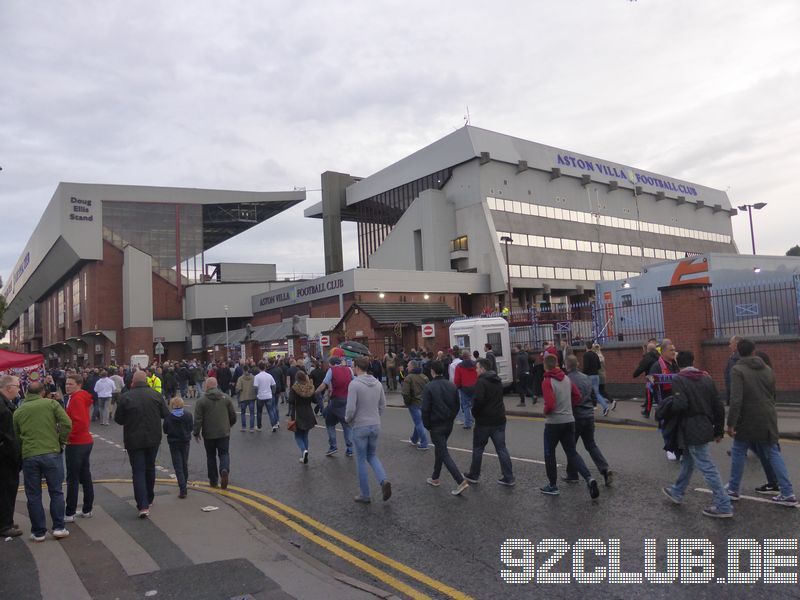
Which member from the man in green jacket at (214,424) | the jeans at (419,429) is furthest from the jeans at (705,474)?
the man in green jacket at (214,424)

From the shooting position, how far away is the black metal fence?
15.1 m

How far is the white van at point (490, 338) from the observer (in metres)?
21.0

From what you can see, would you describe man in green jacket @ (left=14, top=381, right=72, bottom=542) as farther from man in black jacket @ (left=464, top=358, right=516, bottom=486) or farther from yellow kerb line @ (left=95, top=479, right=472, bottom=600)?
man in black jacket @ (left=464, top=358, right=516, bottom=486)

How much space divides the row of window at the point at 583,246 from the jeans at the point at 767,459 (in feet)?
135

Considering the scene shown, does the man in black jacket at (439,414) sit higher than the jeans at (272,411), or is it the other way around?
the man in black jacket at (439,414)

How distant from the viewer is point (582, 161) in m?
56.2

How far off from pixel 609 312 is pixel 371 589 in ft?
54.0

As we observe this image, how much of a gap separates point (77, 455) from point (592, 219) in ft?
177

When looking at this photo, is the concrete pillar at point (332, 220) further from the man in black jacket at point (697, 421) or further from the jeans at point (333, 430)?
the man in black jacket at point (697, 421)

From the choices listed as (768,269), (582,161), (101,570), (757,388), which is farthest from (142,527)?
(582,161)

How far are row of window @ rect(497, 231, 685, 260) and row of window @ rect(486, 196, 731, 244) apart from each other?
1.92m

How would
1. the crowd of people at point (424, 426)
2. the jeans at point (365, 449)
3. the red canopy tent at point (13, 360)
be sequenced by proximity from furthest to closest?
the red canopy tent at point (13, 360), the jeans at point (365, 449), the crowd of people at point (424, 426)

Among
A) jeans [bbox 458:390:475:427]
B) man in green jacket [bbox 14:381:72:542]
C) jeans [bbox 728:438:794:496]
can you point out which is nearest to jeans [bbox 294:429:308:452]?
jeans [bbox 458:390:475:427]

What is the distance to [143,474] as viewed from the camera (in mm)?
7594
